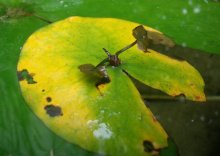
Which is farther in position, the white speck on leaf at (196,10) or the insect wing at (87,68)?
the white speck on leaf at (196,10)

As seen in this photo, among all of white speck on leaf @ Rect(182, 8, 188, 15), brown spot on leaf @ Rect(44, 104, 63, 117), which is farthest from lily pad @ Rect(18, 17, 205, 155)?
white speck on leaf @ Rect(182, 8, 188, 15)

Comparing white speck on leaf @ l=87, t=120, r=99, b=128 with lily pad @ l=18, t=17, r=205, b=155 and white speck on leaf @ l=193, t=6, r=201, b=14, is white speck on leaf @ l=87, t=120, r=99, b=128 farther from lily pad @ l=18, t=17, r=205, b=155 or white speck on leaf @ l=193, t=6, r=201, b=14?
white speck on leaf @ l=193, t=6, r=201, b=14

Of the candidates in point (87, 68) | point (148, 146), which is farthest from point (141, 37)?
point (148, 146)

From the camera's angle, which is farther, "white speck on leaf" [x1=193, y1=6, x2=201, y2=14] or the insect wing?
"white speck on leaf" [x1=193, y1=6, x2=201, y2=14]

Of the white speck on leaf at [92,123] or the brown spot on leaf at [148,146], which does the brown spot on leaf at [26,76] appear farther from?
the brown spot on leaf at [148,146]

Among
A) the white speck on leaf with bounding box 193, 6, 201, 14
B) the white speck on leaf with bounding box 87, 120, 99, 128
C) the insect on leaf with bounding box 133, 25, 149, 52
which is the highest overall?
the insect on leaf with bounding box 133, 25, 149, 52

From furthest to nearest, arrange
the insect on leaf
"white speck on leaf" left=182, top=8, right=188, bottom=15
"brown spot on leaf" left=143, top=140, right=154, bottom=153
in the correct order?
"white speck on leaf" left=182, top=8, right=188, bottom=15
the insect on leaf
"brown spot on leaf" left=143, top=140, right=154, bottom=153

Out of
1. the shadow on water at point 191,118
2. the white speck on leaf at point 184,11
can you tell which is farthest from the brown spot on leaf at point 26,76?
the white speck on leaf at point 184,11
